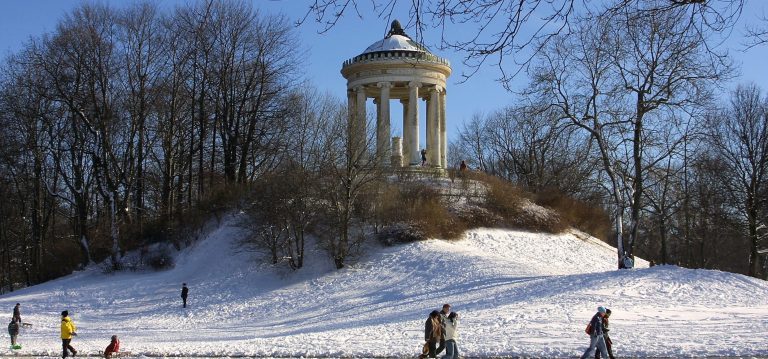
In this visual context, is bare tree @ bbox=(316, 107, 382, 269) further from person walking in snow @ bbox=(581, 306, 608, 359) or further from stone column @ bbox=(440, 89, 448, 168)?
person walking in snow @ bbox=(581, 306, 608, 359)

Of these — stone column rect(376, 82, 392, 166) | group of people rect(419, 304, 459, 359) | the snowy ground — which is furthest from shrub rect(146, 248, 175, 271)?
group of people rect(419, 304, 459, 359)

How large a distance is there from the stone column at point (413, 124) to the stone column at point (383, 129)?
1177 millimetres

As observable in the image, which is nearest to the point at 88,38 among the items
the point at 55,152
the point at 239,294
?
the point at 55,152

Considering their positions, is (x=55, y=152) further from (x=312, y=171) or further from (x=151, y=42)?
(x=312, y=171)

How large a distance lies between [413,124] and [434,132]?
1659mm

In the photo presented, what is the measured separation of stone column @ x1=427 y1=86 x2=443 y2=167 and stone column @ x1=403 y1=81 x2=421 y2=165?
0.81m

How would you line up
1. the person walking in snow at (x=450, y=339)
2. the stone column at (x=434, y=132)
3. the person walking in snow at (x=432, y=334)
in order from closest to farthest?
1. the person walking in snow at (x=432, y=334)
2. the person walking in snow at (x=450, y=339)
3. the stone column at (x=434, y=132)

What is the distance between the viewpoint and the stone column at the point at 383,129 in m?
33.0

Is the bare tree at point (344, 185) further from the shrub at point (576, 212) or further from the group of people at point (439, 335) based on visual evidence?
the group of people at point (439, 335)

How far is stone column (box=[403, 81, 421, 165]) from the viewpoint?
37031 millimetres

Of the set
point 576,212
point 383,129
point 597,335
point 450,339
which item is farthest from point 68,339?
point 576,212

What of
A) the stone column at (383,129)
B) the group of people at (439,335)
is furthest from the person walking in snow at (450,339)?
the stone column at (383,129)

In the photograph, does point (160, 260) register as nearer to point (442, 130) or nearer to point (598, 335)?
point (442, 130)

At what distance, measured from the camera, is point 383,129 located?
35031 millimetres
